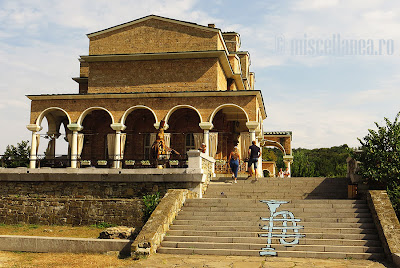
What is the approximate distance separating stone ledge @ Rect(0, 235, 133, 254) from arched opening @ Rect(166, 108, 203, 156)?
44.8 ft

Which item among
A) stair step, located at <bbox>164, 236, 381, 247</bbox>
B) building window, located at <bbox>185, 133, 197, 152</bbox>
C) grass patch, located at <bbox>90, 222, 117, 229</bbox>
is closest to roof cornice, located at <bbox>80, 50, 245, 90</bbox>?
building window, located at <bbox>185, 133, 197, 152</bbox>

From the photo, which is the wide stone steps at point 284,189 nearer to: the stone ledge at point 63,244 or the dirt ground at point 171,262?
the dirt ground at point 171,262

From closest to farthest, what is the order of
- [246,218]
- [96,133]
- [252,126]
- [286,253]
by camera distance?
[286,253] → [246,218] → [252,126] → [96,133]

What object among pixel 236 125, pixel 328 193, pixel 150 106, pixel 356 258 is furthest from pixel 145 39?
pixel 356 258

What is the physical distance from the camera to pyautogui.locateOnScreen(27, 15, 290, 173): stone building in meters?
23.6

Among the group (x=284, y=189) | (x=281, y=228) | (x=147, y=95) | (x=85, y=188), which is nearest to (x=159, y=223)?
(x=281, y=228)

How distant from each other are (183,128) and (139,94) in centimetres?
380

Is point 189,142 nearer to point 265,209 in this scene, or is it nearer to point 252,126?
point 252,126

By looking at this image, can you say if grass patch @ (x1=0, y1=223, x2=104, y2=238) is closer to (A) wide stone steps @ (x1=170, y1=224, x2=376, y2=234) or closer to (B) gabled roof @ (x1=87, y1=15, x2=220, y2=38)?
(A) wide stone steps @ (x1=170, y1=224, x2=376, y2=234)

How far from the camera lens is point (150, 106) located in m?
23.4

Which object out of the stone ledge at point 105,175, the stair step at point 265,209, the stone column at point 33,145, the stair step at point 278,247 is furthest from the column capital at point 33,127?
the stair step at point 278,247

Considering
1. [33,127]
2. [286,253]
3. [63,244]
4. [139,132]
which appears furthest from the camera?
[139,132]

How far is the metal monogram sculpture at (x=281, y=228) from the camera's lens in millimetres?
11812

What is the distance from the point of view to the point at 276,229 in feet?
41.6
